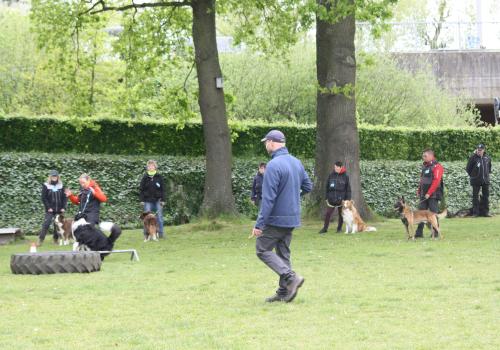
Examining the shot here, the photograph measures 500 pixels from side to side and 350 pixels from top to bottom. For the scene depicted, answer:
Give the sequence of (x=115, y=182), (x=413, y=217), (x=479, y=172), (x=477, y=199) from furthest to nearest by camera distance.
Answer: (x=477, y=199) → (x=479, y=172) → (x=115, y=182) → (x=413, y=217)

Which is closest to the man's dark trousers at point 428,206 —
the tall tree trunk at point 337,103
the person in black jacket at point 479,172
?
the tall tree trunk at point 337,103

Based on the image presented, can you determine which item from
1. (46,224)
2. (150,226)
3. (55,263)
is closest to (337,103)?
(150,226)

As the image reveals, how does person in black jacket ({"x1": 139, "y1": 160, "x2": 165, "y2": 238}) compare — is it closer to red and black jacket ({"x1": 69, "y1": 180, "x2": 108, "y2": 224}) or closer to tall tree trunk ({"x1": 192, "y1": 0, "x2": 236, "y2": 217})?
Result: tall tree trunk ({"x1": 192, "y1": 0, "x2": 236, "y2": 217})

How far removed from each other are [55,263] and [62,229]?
6.98 meters

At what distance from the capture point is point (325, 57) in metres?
25.0

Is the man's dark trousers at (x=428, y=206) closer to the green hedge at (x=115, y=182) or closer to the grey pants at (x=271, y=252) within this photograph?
the green hedge at (x=115, y=182)

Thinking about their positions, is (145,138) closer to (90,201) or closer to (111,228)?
(90,201)

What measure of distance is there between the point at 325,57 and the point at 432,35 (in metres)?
24.0

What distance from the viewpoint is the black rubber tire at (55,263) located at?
51.0 feet

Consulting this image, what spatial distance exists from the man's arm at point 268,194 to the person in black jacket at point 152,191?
1168 centimetres

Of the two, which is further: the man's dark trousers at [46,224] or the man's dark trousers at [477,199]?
the man's dark trousers at [477,199]

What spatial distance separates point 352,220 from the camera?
898 inches

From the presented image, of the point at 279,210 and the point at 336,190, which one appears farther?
the point at 336,190

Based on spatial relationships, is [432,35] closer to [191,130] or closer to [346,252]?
[191,130]
